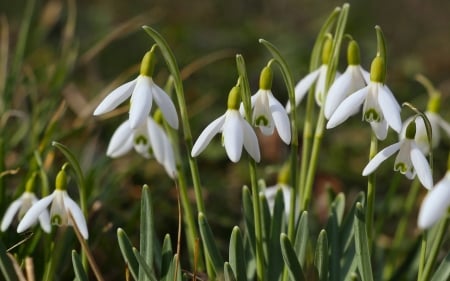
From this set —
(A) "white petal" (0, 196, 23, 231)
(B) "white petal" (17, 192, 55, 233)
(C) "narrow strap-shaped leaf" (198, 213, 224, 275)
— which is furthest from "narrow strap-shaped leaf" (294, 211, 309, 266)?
(A) "white petal" (0, 196, 23, 231)

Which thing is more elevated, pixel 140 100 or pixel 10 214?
pixel 140 100

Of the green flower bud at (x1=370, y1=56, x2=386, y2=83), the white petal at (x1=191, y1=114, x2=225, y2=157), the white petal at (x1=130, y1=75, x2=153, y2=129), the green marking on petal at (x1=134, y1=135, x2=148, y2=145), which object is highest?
the white petal at (x1=130, y1=75, x2=153, y2=129)

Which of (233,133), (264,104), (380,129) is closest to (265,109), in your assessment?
(264,104)

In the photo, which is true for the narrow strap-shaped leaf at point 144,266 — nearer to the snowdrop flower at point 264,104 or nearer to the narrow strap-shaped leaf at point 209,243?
the narrow strap-shaped leaf at point 209,243

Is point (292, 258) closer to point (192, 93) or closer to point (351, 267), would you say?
point (351, 267)

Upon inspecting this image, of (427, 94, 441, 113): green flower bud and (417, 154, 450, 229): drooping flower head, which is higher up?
(417, 154, 450, 229): drooping flower head

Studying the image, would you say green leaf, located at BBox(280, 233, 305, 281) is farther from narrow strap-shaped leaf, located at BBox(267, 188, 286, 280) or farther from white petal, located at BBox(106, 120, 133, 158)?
white petal, located at BBox(106, 120, 133, 158)

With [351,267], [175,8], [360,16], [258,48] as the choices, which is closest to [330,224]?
[351,267]

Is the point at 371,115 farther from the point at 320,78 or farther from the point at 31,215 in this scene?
the point at 31,215
